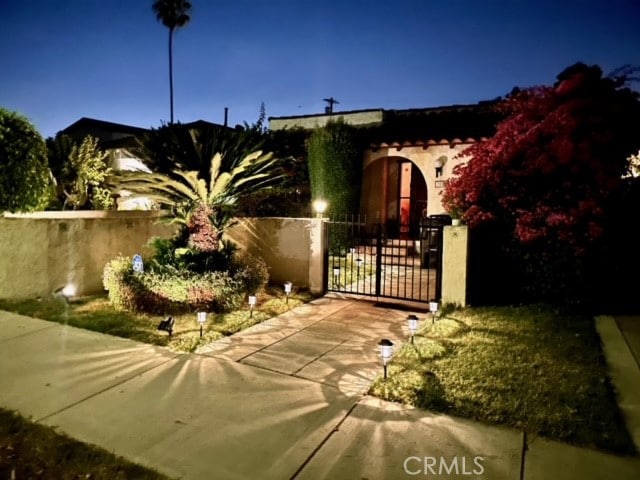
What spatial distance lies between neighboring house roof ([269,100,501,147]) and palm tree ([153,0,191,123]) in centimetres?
2187

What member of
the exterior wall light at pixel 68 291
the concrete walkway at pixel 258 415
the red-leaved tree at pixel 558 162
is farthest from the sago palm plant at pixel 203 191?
the red-leaved tree at pixel 558 162

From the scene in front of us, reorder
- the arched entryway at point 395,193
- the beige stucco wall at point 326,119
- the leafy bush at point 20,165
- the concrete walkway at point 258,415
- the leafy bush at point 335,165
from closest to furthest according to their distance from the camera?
the concrete walkway at point 258,415
the leafy bush at point 20,165
the leafy bush at point 335,165
the arched entryway at point 395,193
the beige stucco wall at point 326,119

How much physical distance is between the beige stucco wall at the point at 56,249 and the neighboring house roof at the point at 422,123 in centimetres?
761

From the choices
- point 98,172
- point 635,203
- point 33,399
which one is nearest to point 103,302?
point 33,399

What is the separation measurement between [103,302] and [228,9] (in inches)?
665

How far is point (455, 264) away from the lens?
6789mm

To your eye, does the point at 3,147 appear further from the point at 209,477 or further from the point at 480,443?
the point at 480,443

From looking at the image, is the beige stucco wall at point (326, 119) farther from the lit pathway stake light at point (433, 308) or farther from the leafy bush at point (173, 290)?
the lit pathway stake light at point (433, 308)

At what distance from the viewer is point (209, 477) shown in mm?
2777

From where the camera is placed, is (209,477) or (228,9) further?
(228,9)

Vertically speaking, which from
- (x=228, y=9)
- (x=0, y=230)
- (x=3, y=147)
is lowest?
(x=0, y=230)

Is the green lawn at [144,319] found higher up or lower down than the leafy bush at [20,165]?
lower down

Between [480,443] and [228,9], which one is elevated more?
[228,9]

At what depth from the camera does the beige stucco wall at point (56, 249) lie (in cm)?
723
